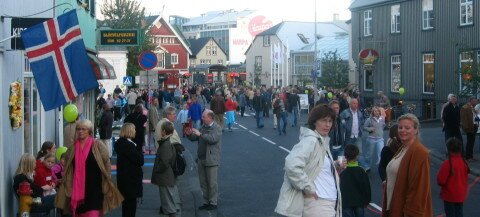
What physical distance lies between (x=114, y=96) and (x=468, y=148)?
20.8m

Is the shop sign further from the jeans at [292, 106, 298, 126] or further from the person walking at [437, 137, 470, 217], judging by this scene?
the jeans at [292, 106, 298, 126]

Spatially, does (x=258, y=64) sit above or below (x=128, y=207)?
above

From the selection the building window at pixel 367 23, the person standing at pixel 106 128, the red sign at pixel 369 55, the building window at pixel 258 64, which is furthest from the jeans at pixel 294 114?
the building window at pixel 258 64

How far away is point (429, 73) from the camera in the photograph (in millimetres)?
35969

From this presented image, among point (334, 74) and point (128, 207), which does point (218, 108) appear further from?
point (334, 74)

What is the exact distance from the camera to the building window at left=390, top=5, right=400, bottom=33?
38625 millimetres

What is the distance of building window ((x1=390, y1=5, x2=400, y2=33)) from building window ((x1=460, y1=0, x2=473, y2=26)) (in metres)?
6.05

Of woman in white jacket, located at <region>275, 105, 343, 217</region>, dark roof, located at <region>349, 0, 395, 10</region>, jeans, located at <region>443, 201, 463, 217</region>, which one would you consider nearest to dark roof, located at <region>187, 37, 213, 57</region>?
dark roof, located at <region>349, 0, 395, 10</region>

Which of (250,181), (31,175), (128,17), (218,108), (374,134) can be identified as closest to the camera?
(31,175)

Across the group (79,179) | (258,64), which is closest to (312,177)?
(79,179)

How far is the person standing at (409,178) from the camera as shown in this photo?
6.53 meters

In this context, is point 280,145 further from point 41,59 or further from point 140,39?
point 41,59

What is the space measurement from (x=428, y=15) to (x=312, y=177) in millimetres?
30983

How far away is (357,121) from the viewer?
55.4 ft
